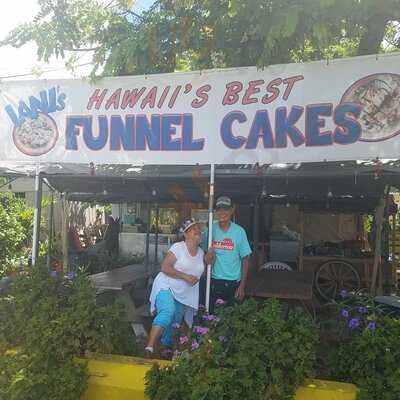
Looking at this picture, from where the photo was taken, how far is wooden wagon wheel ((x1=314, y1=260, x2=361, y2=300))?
8.39 meters

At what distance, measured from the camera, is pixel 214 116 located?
4.54m

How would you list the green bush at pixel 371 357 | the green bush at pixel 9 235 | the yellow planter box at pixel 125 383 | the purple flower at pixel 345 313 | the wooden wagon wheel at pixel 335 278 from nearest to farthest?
the green bush at pixel 371 357, the yellow planter box at pixel 125 383, the purple flower at pixel 345 313, the wooden wagon wheel at pixel 335 278, the green bush at pixel 9 235

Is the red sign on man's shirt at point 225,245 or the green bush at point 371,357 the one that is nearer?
the green bush at point 371,357

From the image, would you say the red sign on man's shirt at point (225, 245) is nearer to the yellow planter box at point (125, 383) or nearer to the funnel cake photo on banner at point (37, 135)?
the yellow planter box at point (125, 383)

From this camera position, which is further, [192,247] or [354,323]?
[192,247]

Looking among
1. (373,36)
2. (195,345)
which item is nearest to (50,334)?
(195,345)

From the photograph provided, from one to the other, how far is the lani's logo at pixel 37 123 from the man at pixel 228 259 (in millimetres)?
1928

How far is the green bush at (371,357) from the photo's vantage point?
3084mm

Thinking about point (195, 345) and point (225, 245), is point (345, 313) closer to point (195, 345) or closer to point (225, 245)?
point (195, 345)

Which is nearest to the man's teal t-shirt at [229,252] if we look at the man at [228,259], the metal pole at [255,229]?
the man at [228,259]

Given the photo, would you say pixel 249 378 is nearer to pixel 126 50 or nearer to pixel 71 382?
pixel 71 382

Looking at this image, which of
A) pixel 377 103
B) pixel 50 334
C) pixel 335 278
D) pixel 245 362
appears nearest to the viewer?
pixel 245 362

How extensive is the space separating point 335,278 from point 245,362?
575cm

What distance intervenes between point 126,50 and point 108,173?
5.94 ft
